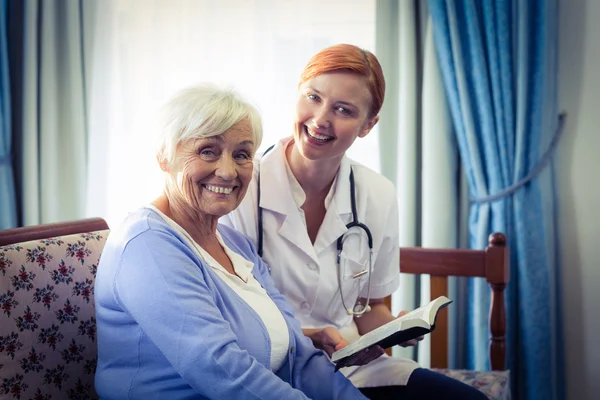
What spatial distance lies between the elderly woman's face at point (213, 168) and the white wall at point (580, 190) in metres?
1.52

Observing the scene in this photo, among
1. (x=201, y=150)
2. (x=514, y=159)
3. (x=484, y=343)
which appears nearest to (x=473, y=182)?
(x=514, y=159)

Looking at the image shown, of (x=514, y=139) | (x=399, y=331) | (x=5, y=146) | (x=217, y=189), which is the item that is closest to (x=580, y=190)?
(x=514, y=139)

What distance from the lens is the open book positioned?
1.38 meters

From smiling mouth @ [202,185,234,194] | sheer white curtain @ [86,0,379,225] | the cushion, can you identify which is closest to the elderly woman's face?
smiling mouth @ [202,185,234,194]

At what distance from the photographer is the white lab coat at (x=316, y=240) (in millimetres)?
1931

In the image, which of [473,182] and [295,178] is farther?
[473,182]

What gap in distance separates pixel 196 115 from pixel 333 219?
0.64 metres

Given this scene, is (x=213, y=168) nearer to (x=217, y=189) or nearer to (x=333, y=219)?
(x=217, y=189)

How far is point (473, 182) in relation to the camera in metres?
2.62

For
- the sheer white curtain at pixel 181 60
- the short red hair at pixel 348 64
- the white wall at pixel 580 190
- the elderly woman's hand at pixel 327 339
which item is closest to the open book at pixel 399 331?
the elderly woman's hand at pixel 327 339

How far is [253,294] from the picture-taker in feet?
5.28

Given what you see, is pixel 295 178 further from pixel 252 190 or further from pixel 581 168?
pixel 581 168

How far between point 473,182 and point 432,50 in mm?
528

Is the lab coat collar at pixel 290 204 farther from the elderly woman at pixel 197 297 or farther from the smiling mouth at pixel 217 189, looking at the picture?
the smiling mouth at pixel 217 189
